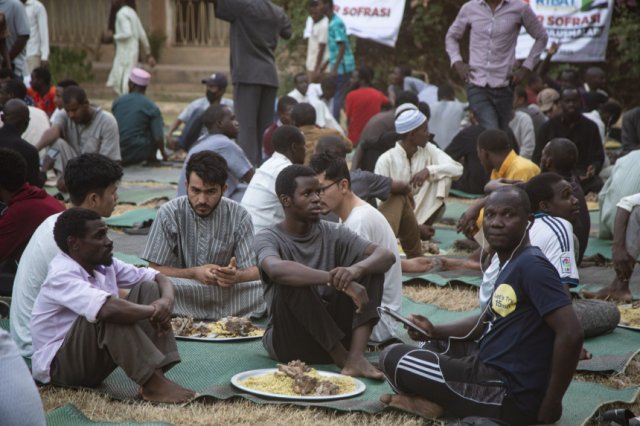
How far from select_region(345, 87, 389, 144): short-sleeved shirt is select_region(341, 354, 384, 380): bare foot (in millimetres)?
9093

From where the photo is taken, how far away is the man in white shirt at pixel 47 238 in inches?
176

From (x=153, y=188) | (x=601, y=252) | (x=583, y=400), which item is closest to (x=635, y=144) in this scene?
(x=601, y=252)

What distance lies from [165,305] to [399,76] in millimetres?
10769

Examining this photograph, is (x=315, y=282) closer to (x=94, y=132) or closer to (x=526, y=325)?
(x=526, y=325)

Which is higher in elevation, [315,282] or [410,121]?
[410,121]

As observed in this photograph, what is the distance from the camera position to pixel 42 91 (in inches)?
479

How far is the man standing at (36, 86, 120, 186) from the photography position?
33.1 ft

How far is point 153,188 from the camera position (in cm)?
→ 1083

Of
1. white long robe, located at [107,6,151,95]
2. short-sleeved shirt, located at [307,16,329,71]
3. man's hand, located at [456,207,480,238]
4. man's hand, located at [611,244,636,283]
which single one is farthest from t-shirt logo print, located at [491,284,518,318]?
white long robe, located at [107,6,151,95]

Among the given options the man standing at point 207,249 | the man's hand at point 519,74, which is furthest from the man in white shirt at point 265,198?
the man's hand at point 519,74

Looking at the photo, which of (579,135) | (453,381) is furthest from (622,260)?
(579,135)

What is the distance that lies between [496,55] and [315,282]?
5.13 m

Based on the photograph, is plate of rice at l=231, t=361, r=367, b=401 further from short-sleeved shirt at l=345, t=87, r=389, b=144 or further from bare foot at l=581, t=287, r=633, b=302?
short-sleeved shirt at l=345, t=87, r=389, b=144

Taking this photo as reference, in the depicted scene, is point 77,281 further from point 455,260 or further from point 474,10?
point 474,10
